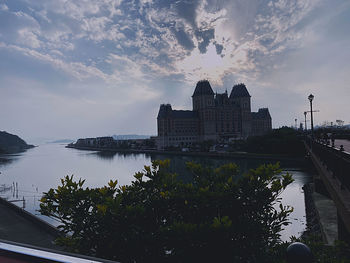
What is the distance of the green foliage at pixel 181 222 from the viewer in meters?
3.34

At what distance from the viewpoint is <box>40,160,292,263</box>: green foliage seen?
11.0 ft

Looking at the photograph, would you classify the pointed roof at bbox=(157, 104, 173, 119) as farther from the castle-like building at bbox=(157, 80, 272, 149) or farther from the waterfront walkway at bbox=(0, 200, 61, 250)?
the waterfront walkway at bbox=(0, 200, 61, 250)

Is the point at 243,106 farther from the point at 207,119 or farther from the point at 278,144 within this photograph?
the point at 278,144

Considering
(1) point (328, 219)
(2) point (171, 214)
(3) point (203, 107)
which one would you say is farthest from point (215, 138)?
(2) point (171, 214)

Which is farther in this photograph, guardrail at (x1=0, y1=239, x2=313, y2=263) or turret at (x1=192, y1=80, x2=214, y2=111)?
turret at (x1=192, y1=80, x2=214, y2=111)

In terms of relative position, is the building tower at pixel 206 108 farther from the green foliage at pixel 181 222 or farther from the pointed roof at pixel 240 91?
the green foliage at pixel 181 222

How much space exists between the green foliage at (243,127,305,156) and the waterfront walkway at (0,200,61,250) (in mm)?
53107

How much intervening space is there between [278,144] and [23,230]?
183ft

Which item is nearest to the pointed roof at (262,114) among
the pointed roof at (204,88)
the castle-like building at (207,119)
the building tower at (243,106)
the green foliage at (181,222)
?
the castle-like building at (207,119)

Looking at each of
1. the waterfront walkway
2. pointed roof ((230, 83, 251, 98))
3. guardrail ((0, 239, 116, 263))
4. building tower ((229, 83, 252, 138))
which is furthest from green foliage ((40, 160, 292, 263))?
Answer: pointed roof ((230, 83, 251, 98))

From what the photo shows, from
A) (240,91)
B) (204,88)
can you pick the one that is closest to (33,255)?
(204,88)

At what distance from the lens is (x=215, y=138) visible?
359 ft

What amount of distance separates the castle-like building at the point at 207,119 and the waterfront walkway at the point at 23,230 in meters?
90.4

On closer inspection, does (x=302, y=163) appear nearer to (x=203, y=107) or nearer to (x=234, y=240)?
(x=234, y=240)
